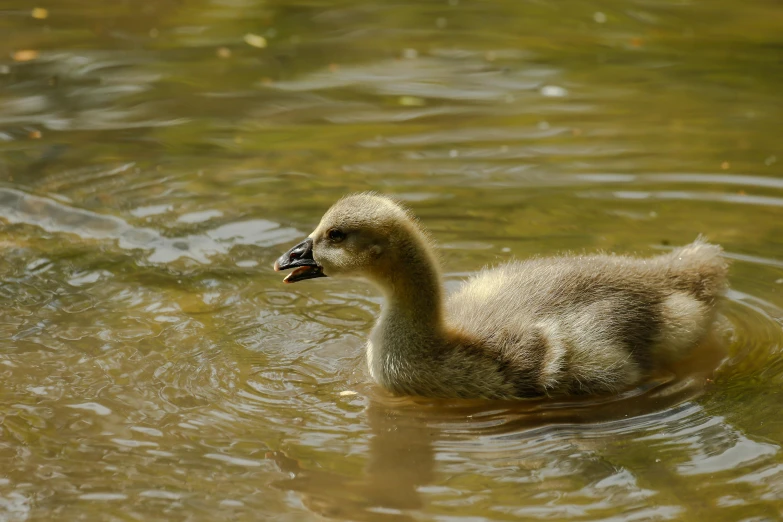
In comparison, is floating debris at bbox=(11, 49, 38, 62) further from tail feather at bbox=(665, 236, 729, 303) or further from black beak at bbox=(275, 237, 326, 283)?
tail feather at bbox=(665, 236, 729, 303)

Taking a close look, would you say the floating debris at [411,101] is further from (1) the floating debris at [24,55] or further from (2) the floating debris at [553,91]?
(1) the floating debris at [24,55]

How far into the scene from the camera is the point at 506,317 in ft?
18.8

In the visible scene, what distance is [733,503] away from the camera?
4.65 m

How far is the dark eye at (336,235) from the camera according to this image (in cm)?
576

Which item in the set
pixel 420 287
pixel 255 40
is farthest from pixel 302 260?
pixel 255 40

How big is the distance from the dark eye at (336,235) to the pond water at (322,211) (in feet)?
2.21

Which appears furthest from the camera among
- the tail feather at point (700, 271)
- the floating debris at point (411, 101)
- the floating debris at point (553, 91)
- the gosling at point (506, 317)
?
the floating debris at point (553, 91)

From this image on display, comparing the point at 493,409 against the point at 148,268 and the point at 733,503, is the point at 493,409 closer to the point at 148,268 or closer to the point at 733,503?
the point at 733,503

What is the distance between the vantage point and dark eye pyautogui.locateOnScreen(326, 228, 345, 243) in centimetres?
576

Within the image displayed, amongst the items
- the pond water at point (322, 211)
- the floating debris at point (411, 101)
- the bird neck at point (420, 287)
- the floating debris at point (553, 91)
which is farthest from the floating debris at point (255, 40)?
the bird neck at point (420, 287)

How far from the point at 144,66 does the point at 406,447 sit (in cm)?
708

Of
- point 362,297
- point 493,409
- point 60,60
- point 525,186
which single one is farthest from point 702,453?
point 60,60

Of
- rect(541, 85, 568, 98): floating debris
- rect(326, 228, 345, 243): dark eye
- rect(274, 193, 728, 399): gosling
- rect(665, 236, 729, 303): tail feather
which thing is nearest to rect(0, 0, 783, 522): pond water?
rect(541, 85, 568, 98): floating debris

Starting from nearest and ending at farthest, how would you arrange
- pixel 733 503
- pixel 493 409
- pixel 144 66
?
pixel 733 503 < pixel 493 409 < pixel 144 66
